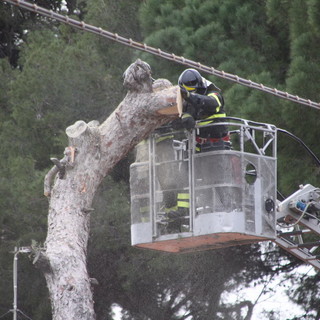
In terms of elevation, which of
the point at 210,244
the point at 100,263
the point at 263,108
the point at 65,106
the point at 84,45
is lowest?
the point at 210,244

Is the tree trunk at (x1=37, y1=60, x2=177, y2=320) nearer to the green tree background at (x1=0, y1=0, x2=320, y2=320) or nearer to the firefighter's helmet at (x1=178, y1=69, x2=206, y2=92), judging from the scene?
the firefighter's helmet at (x1=178, y1=69, x2=206, y2=92)

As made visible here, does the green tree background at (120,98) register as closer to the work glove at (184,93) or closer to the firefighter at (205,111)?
the firefighter at (205,111)

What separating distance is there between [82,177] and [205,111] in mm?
1418

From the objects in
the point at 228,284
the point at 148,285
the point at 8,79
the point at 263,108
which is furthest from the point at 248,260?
the point at 8,79

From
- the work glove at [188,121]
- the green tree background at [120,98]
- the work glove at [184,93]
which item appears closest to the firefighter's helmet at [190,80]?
the work glove at [184,93]

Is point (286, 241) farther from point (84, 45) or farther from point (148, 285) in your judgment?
point (84, 45)

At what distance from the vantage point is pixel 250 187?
9281mm

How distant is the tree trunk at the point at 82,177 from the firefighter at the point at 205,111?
12.6 inches

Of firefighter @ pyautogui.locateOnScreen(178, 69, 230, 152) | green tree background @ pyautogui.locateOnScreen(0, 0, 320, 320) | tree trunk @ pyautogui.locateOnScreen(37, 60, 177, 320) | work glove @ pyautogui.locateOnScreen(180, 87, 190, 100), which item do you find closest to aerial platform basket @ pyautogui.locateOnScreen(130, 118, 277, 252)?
firefighter @ pyautogui.locateOnScreen(178, 69, 230, 152)

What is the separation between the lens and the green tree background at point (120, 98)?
1356cm

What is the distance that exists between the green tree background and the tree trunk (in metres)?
3.75

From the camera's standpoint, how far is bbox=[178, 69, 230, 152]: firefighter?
9.20 m

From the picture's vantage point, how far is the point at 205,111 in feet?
30.5

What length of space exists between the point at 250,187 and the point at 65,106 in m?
8.39
